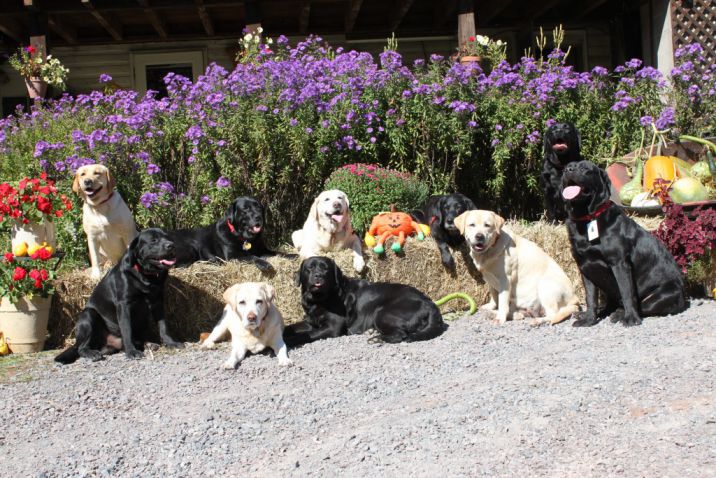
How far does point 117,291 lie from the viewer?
5.96 metres

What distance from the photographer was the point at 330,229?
662 cm

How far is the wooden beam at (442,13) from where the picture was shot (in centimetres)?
1291

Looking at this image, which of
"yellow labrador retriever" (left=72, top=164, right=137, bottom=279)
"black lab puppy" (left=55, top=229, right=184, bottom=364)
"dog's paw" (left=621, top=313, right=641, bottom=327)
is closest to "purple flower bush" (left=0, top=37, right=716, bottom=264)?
"yellow labrador retriever" (left=72, top=164, right=137, bottom=279)

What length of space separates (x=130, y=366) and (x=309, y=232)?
6.73 feet

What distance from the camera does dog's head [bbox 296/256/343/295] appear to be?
5961mm

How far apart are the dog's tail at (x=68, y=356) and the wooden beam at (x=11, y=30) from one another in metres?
8.82

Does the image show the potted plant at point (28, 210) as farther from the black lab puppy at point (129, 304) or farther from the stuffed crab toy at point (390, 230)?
the stuffed crab toy at point (390, 230)

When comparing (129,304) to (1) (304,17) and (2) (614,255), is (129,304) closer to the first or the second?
(2) (614,255)

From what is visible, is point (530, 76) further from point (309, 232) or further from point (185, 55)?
point (185, 55)

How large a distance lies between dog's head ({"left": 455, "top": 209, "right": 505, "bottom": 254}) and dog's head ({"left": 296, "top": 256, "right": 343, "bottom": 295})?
114 cm

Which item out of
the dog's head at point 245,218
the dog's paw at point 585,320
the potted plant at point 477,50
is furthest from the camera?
the potted plant at point 477,50

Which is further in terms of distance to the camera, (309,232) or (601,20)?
(601,20)

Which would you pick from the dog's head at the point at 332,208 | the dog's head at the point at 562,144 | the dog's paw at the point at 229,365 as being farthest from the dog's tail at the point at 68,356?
the dog's head at the point at 562,144

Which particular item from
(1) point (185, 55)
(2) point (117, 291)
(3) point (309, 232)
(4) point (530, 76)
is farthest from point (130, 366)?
(1) point (185, 55)
